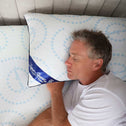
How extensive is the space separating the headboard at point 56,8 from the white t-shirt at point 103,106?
0.50 meters

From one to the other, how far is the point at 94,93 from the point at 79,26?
1.37ft

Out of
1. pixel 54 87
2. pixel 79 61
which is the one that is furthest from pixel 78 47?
pixel 54 87

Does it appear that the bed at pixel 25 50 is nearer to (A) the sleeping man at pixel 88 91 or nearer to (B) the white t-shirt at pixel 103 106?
(A) the sleeping man at pixel 88 91

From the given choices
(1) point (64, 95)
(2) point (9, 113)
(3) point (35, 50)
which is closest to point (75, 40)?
(3) point (35, 50)

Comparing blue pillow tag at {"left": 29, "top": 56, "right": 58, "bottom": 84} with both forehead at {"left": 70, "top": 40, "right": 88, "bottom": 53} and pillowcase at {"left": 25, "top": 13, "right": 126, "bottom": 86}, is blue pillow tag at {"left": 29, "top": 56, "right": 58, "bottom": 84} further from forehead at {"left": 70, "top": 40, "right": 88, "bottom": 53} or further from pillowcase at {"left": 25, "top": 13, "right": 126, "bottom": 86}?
forehead at {"left": 70, "top": 40, "right": 88, "bottom": 53}

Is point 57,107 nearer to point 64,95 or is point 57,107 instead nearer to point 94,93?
point 64,95

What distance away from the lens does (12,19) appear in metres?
1.01

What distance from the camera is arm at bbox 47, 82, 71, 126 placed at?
909 mm

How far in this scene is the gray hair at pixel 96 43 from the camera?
0.85m

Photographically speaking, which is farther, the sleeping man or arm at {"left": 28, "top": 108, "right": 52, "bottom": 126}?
arm at {"left": 28, "top": 108, "right": 52, "bottom": 126}

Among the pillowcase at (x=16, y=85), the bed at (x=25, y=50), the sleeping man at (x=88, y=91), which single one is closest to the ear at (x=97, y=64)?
the sleeping man at (x=88, y=91)

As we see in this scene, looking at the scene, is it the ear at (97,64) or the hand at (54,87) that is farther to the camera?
the hand at (54,87)

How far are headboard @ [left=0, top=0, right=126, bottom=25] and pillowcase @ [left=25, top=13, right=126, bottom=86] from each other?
0.07 meters

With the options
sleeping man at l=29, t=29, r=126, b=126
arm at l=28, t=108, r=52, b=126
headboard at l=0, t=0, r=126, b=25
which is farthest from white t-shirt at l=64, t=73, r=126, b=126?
headboard at l=0, t=0, r=126, b=25
